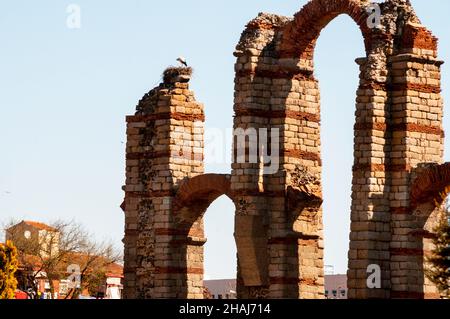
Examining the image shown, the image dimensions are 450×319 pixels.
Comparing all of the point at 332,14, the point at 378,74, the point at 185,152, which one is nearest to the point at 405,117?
the point at 378,74

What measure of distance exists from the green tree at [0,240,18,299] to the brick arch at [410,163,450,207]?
1637 cm

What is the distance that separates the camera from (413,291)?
108ft

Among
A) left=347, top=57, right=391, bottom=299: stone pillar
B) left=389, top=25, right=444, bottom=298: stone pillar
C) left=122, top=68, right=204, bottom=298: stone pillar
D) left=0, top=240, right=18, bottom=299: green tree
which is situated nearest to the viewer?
left=389, top=25, right=444, bottom=298: stone pillar


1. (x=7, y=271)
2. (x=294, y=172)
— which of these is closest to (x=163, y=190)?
(x=294, y=172)

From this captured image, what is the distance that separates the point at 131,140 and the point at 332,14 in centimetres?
756

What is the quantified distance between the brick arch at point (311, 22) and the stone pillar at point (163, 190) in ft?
13.6

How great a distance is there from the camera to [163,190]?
130 feet

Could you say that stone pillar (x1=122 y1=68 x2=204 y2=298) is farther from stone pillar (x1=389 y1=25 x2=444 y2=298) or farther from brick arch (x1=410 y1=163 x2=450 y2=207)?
brick arch (x1=410 y1=163 x2=450 y2=207)

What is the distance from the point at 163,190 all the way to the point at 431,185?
8.87 meters

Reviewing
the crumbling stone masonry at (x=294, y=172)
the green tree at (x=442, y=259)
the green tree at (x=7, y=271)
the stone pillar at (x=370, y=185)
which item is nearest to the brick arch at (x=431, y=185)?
the crumbling stone masonry at (x=294, y=172)

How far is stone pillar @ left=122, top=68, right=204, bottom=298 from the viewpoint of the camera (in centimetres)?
3941

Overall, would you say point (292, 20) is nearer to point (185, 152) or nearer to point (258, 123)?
point (258, 123)

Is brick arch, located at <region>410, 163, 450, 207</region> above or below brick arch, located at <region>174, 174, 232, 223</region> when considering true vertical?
below

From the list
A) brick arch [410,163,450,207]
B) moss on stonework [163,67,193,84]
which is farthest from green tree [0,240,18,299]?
brick arch [410,163,450,207]
